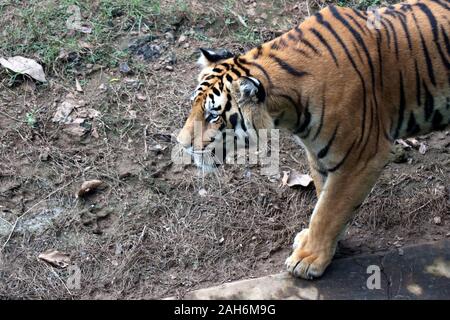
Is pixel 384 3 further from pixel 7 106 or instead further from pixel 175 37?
pixel 7 106

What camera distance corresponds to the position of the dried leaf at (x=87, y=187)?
4.95 meters

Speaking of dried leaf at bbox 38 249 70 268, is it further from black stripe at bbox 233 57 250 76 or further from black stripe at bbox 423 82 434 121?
black stripe at bbox 423 82 434 121

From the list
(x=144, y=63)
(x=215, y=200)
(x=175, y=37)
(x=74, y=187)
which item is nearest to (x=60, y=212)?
(x=74, y=187)

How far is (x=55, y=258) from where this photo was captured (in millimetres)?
4594

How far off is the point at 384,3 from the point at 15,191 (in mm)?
3829

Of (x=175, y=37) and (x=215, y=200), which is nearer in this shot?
(x=215, y=200)

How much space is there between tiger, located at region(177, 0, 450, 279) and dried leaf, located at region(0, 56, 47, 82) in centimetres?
214

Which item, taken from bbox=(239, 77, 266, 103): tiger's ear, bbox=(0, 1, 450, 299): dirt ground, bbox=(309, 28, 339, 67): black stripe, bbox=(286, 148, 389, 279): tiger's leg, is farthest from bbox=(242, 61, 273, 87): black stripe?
bbox=(0, 1, 450, 299): dirt ground

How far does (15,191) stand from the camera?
195 inches

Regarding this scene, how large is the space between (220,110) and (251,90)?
25 centimetres

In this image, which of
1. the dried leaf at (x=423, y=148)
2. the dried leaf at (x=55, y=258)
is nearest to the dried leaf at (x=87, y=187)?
the dried leaf at (x=55, y=258)

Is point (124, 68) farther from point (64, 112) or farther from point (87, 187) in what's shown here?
point (87, 187)

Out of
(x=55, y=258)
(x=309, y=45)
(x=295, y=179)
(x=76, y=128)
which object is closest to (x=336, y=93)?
(x=309, y=45)

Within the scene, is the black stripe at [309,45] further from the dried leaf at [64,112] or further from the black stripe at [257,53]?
the dried leaf at [64,112]
